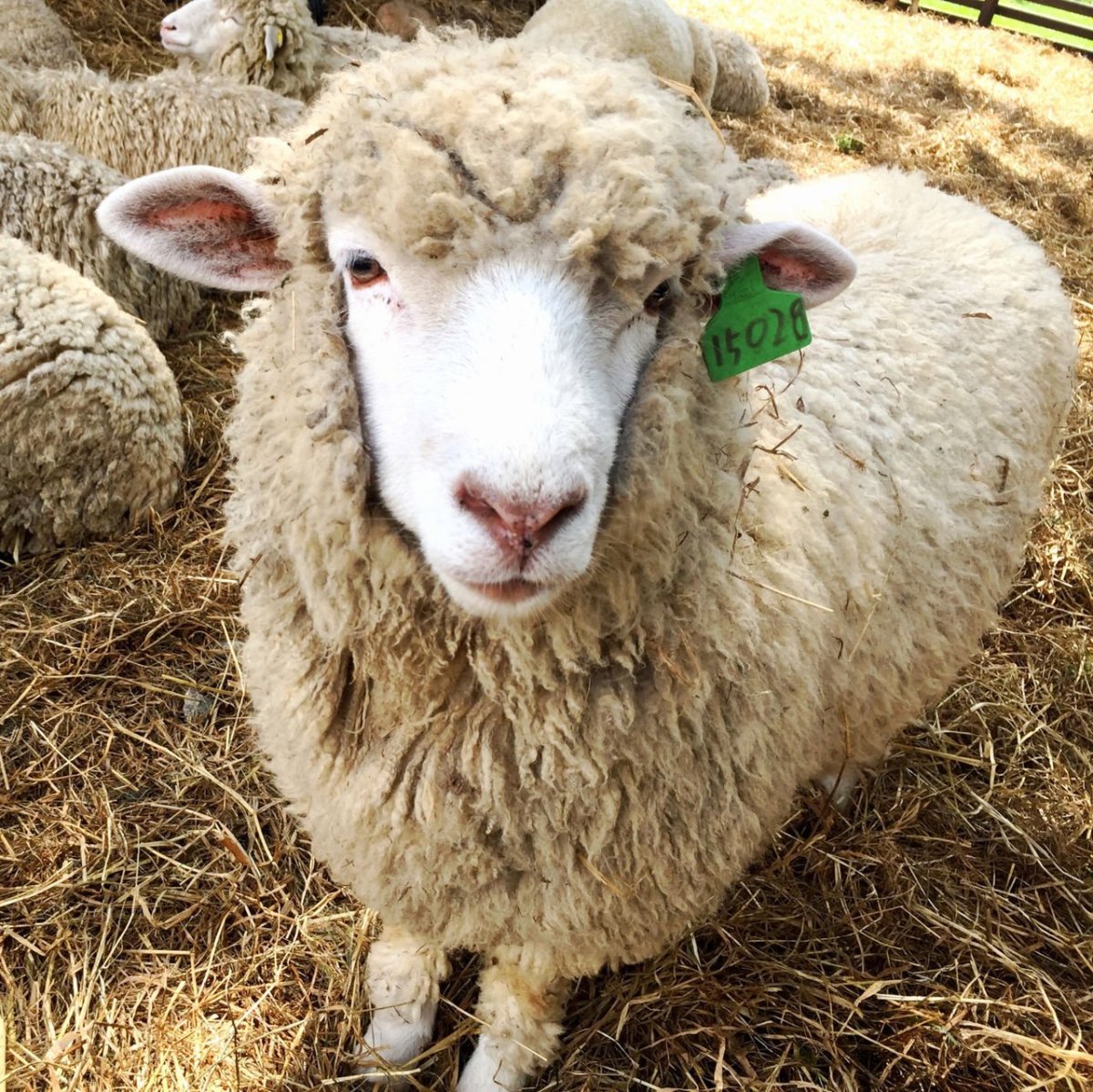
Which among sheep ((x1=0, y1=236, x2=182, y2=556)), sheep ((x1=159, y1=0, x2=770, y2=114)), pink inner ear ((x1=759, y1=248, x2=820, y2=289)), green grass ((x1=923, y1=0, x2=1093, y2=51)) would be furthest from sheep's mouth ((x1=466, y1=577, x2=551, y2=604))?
green grass ((x1=923, y1=0, x2=1093, y2=51))

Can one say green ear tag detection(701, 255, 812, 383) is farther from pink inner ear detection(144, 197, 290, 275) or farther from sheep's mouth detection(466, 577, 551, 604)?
pink inner ear detection(144, 197, 290, 275)

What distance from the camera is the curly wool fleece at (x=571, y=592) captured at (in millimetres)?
1214

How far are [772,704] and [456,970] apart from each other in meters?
1.10

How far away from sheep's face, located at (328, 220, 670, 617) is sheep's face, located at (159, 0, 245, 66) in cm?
451

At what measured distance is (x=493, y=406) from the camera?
1.06 metres

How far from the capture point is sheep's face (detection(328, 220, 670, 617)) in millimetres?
1054

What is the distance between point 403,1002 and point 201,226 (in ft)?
5.55

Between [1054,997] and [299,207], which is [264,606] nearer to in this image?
[299,207]

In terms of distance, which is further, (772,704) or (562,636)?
(772,704)

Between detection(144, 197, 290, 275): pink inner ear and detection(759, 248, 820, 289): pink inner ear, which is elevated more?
detection(759, 248, 820, 289): pink inner ear

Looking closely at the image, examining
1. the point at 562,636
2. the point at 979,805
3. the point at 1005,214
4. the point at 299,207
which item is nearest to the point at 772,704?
the point at 562,636

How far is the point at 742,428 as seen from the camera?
156 cm

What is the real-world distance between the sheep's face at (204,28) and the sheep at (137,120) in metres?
0.65

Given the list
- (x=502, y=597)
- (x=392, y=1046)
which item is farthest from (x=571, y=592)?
(x=392, y=1046)
